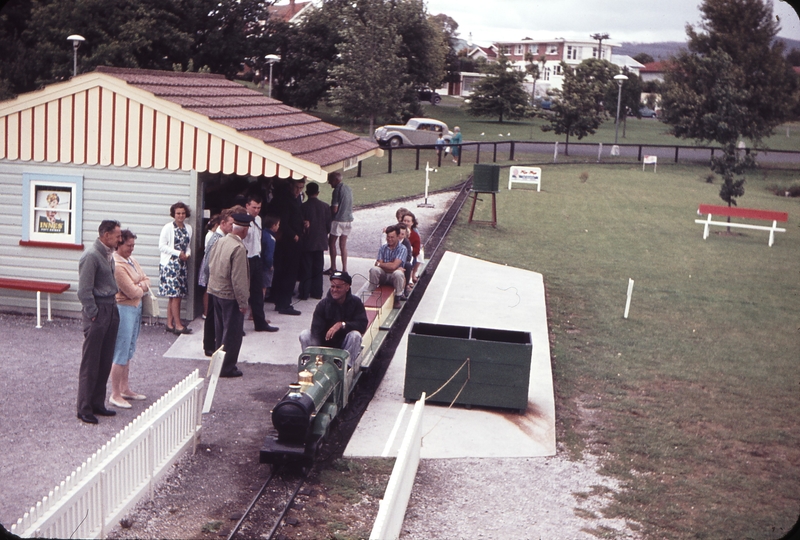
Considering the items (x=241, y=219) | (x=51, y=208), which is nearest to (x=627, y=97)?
(x=51, y=208)

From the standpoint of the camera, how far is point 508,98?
194 ft

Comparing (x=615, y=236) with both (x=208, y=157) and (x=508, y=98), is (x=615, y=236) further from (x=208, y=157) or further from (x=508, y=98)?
(x=508, y=98)

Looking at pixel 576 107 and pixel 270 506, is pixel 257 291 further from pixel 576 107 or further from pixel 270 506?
pixel 576 107

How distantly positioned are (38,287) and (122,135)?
2.39 metres

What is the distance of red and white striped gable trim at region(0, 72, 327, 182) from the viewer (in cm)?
1161

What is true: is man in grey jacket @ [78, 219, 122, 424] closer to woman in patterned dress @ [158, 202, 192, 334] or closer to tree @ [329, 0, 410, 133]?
woman in patterned dress @ [158, 202, 192, 334]

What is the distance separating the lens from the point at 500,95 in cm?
5884

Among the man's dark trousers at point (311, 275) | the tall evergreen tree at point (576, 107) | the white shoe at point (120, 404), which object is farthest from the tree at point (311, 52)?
the white shoe at point (120, 404)

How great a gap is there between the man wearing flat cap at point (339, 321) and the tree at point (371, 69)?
3523 centimetres

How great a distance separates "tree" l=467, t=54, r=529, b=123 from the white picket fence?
52.5 meters

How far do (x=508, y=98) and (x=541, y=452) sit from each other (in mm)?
52757

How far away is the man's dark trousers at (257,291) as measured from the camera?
1147cm

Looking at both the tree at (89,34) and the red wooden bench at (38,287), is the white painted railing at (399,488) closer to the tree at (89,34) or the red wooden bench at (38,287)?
the red wooden bench at (38,287)

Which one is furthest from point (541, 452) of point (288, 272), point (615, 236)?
point (615, 236)
